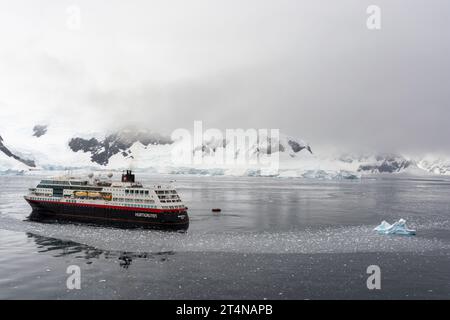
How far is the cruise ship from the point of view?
6681 centimetres

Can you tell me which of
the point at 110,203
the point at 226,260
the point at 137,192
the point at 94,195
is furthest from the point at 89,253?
the point at 94,195

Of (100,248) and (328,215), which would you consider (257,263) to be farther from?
(328,215)

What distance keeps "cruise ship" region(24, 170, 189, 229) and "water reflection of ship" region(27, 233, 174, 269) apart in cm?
1558

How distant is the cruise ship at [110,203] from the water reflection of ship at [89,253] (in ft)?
51.1

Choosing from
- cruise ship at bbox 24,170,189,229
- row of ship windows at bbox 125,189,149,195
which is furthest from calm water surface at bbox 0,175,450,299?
row of ship windows at bbox 125,189,149,195

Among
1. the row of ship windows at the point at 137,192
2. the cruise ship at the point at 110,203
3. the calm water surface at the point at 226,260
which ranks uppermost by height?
the row of ship windows at the point at 137,192

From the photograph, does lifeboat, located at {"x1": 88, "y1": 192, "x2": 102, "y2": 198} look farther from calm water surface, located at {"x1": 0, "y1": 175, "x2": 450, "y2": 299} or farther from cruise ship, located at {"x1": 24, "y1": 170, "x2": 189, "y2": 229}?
calm water surface, located at {"x1": 0, "y1": 175, "x2": 450, "y2": 299}

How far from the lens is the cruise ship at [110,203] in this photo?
6681 cm

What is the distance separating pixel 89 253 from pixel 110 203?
23908 millimetres

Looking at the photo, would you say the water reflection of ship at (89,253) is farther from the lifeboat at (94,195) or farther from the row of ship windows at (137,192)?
the lifeboat at (94,195)

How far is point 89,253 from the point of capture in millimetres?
48125

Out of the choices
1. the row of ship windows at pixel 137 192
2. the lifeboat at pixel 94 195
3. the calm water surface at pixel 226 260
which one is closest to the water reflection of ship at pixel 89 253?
the calm water surface at pixel 226 260

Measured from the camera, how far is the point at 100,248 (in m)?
50.8
